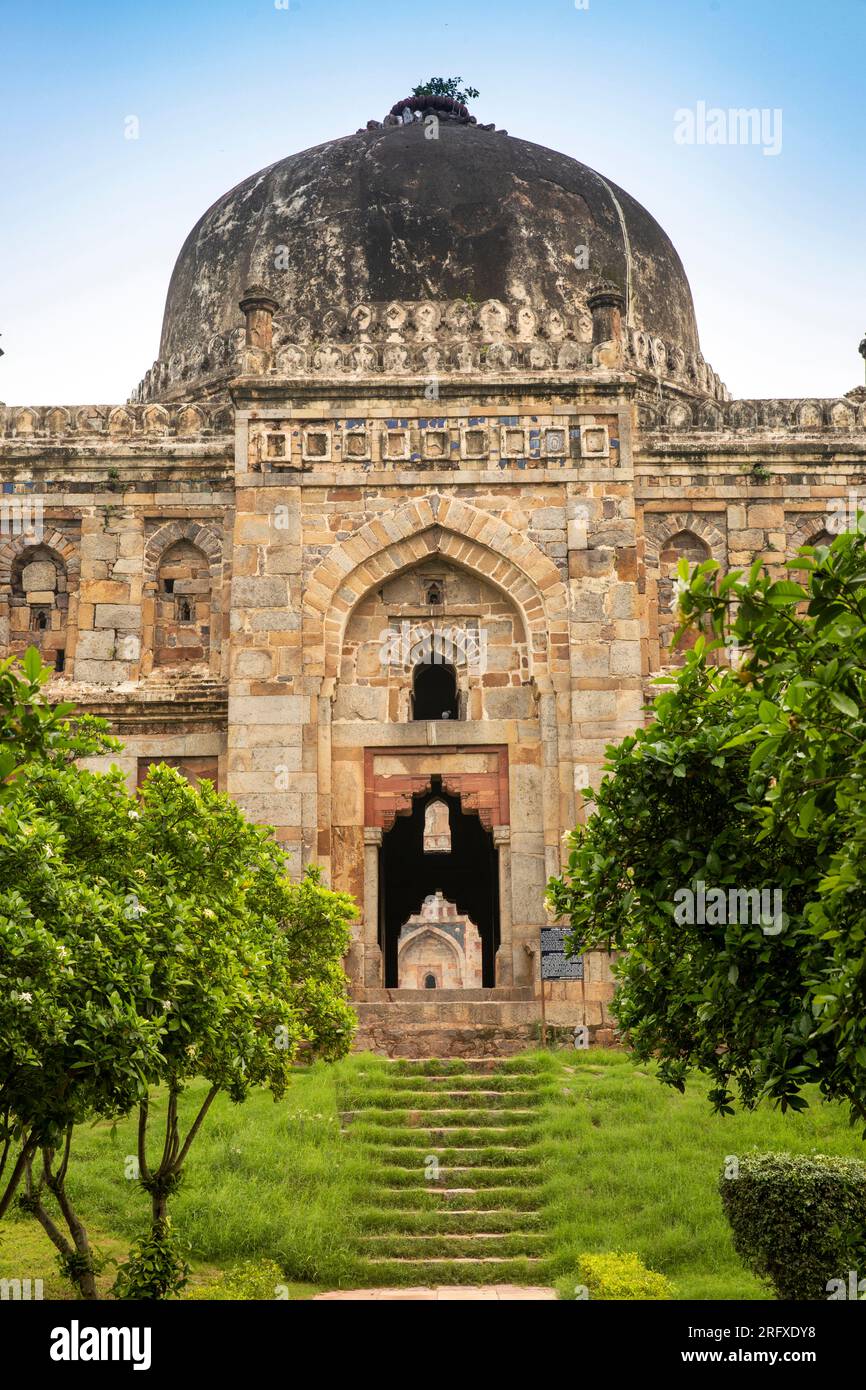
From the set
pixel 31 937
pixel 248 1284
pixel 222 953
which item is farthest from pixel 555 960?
pixel 31 937

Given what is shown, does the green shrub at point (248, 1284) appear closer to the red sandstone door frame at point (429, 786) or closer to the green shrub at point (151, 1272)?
the green shrub at point (151, 1272)

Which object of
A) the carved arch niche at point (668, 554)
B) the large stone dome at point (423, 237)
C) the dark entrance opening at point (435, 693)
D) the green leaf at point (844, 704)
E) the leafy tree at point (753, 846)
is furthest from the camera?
the dark entrance opening at point (435, 693)

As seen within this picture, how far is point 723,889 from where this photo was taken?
8242 millimetres

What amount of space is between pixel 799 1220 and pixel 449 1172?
3.82 meters

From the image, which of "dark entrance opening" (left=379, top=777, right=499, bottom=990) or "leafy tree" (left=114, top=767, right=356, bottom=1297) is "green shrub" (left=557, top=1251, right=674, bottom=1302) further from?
"dark entrance opening" (left=379, top=777, right=499, bottom=990)

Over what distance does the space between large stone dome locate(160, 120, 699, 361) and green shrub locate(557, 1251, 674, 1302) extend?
12642 millimetres

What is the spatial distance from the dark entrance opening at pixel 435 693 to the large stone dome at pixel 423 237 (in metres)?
5.05

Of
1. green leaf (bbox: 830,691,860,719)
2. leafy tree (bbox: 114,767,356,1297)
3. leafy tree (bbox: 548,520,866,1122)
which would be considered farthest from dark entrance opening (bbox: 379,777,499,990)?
green leaf (bbox: 830,691,860,719)

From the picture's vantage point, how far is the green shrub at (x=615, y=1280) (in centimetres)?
980

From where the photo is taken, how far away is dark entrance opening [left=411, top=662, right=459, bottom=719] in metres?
22.3

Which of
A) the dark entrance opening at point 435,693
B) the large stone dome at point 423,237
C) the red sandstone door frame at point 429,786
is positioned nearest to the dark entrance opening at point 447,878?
the dark entrance opening at point 435,693

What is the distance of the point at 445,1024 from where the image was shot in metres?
15.9
